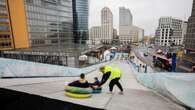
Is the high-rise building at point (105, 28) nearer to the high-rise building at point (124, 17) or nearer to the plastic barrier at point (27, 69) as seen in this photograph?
the high-rise building at point (124, 17)

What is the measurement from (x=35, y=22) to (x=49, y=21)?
5.97m

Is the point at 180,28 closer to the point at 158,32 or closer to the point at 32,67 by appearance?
the point at 158,32

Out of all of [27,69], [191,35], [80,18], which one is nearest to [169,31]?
[191,35]

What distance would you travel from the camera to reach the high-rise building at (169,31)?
3403 inches

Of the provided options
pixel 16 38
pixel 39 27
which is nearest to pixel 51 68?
pixel 16 38

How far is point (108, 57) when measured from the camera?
26172 mm

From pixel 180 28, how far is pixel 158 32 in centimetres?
2496

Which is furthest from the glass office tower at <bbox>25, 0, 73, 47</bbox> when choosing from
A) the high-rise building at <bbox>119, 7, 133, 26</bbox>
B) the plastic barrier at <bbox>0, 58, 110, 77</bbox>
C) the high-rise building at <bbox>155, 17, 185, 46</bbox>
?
the high-rise building at <bbox>119, 7, 133, 26</bbox>

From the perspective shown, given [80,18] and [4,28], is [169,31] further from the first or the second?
[4,28]

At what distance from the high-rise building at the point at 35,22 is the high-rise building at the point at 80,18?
13935mm

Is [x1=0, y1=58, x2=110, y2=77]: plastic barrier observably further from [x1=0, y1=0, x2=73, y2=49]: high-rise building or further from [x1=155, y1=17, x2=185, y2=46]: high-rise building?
[x1=155, y1=17, x2=185, y2=46]: high-rise building

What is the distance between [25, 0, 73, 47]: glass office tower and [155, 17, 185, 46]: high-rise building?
72.5 m

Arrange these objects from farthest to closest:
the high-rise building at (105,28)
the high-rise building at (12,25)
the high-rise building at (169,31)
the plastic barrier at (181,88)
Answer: the high-rise building at (105,28) → the high-rise building at (169,31) → the high-rise building at (12,25) → the plastic barrier at (181,88)

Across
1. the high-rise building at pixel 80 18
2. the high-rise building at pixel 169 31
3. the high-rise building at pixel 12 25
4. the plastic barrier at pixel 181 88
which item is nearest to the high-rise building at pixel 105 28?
the high-rise building at pixel 80 18
